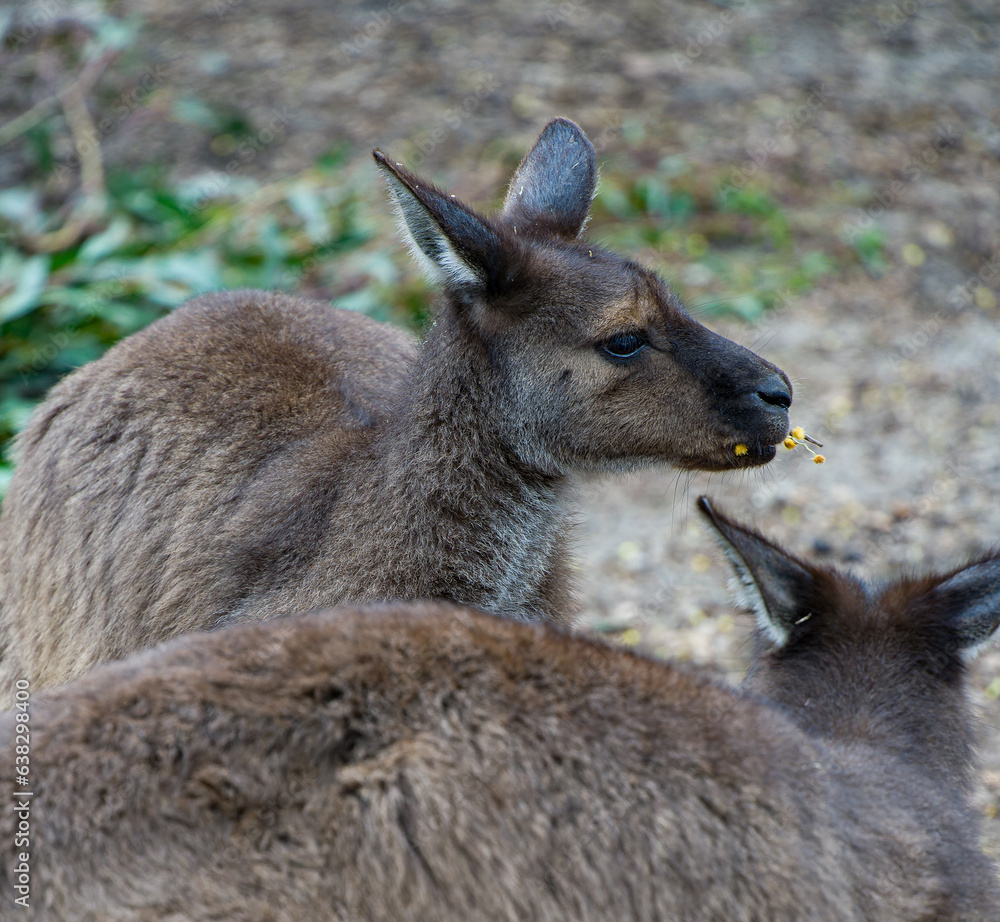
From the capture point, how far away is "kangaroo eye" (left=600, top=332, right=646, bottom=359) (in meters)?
4.71

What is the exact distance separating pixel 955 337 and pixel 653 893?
6.71 m

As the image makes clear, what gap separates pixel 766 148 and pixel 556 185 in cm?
555

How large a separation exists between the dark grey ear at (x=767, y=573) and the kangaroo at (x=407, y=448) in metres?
0.79

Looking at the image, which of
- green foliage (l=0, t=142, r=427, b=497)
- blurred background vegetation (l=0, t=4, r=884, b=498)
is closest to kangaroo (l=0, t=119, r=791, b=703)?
green foliage (l=0, t=142, r=427, b=497)

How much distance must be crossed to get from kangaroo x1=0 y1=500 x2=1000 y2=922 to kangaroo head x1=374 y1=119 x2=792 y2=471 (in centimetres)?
164

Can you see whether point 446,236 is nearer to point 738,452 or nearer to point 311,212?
point 738,452

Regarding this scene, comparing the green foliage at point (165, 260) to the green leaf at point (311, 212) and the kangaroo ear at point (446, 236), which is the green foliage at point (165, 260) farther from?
the kangaroo ear at point (446, 236)

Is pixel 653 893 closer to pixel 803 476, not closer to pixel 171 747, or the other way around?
pixel 171 747

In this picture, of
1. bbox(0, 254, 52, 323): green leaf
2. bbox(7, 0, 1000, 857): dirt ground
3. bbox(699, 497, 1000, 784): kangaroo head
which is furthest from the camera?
bbox(0, 254, 52, 323): green leaf

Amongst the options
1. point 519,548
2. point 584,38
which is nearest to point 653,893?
point 519,548

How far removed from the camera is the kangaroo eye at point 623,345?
4711 millimetres

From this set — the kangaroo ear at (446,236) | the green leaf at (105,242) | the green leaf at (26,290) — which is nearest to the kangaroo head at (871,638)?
the kangaroo ear at (446,236)

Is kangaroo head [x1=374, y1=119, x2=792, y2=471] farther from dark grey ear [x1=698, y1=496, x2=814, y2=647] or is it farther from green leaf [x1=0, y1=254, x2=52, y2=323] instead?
green leaf [x1=0, y1=254, x2=52, y2=323]

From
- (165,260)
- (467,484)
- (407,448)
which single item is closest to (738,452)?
(467,484)
